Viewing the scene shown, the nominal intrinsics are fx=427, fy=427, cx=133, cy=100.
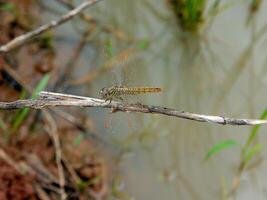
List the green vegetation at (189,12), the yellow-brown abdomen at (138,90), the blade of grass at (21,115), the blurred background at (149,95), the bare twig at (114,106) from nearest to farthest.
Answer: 1. the bare twig at (114,106)
2. the yellow-brown abdomen at (138,90)
3. the blade of grass at (21,115)
4. the blurred background at (149,95)
5. the green vegetation at (189,12)

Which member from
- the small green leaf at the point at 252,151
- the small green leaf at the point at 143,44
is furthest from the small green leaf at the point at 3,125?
the small green leaf at the point at 252,151

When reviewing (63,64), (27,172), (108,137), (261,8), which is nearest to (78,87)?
(63,64)

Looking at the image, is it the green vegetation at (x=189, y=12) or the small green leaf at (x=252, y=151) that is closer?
the small green leaf at (x=252, y=151)

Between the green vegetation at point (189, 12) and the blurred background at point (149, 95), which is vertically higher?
the green vegetation at point (189, 12)

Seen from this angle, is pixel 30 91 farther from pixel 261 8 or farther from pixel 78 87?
pixel 261 8

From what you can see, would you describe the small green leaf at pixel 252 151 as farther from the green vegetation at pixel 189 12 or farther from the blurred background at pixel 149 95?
the green vegetation at pixel 189 12

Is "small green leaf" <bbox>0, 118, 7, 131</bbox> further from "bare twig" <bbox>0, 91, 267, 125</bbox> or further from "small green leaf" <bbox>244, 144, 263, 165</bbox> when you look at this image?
"small green leaf" <bbox>244, 144, 263, 165</bbox>

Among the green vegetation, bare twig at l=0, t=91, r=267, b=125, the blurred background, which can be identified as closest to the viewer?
bare twig at l=0, t=91, r=267, b=125

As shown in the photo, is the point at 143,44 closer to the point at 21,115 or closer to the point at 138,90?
the point at 21,115

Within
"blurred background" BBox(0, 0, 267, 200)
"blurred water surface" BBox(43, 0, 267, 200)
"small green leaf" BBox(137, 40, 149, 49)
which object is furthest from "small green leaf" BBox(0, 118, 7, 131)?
"small green leaf" BBox(137, 40, 149, 49)
